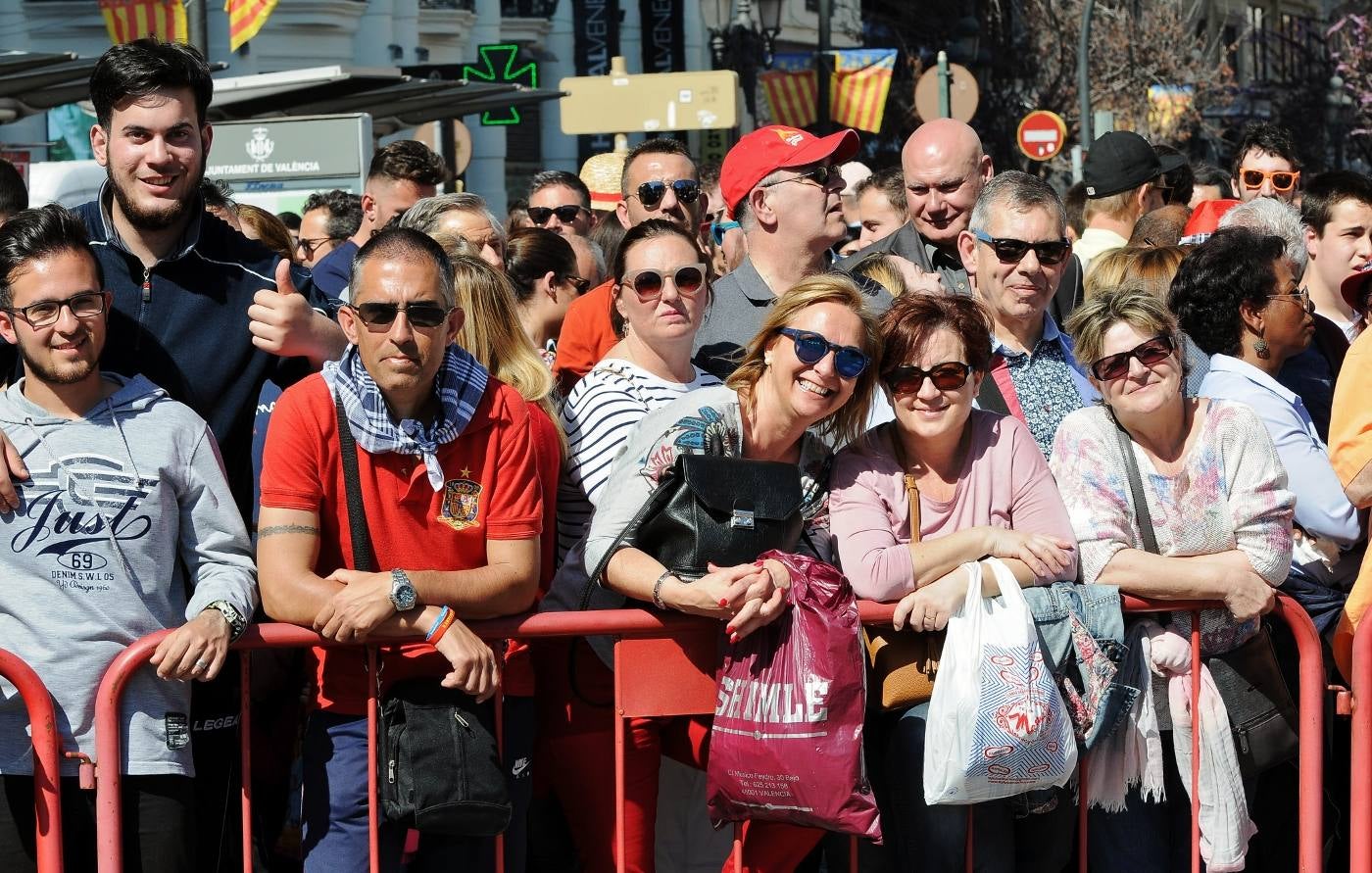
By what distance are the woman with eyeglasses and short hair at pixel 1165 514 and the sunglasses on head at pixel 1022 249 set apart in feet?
1.93

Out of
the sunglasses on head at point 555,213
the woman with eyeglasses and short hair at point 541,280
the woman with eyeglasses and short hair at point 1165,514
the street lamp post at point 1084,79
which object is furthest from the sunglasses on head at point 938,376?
the street lamp post at point 1084,79

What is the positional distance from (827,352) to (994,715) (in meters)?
0.97

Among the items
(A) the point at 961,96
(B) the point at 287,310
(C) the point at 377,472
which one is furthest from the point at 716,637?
(A) the point at 961,96

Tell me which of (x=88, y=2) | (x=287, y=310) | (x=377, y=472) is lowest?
(x=377, y=472)

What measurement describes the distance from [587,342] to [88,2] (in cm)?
1899

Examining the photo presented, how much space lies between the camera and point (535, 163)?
3234 cm

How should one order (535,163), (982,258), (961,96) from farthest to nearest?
1. (535,163)
2. (961,96)
3. (982,258)

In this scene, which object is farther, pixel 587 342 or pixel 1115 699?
pixel 587 342

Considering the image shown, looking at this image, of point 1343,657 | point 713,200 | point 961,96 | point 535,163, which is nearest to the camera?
point 1343,657

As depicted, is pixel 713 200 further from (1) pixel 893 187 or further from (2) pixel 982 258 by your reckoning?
(2) pixel 982 258

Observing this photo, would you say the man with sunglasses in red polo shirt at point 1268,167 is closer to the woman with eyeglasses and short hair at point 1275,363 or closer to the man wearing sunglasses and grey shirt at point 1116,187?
the man wearing sunglasses and grey shirt at point 1116,187

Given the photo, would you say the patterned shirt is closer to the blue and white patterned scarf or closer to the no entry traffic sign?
the blue and white patterned scarf

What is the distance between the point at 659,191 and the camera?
763cm

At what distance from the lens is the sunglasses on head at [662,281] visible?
483 cm
